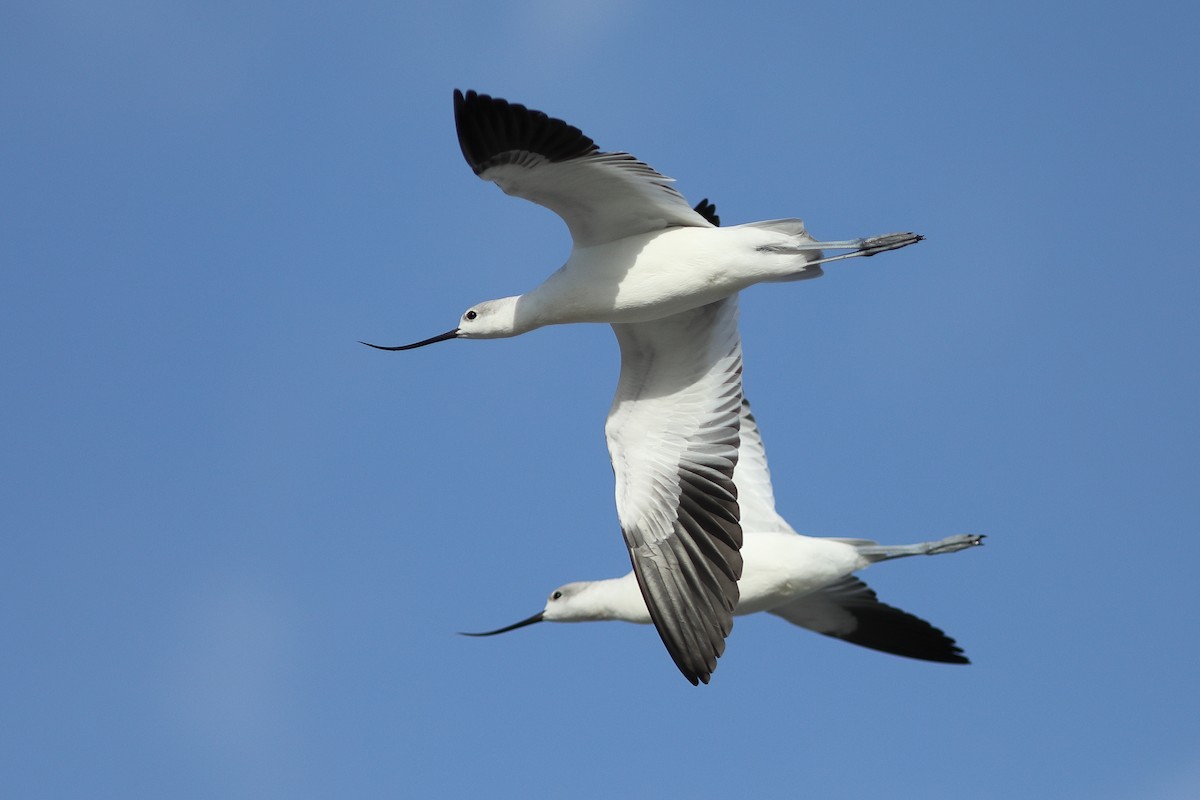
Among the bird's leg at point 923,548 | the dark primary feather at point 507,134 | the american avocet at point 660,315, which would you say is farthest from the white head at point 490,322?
the bird's leg at point 923,548

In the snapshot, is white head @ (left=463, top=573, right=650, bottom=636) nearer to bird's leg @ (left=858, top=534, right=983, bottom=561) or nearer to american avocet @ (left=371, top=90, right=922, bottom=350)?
bird's leg @ (left=858, top=534, right=983, bottom=561)

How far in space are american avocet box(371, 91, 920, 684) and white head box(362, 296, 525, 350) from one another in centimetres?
1

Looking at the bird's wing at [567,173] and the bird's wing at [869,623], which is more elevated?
the bird's wing at [567,173]

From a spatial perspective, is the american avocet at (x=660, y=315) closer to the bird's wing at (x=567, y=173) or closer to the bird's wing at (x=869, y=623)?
the bird's wing at (x=567, y=173)

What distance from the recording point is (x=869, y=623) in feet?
40.9

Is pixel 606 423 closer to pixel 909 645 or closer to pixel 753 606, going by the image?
pixel 753 606

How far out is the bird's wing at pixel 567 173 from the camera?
9000 millimetres

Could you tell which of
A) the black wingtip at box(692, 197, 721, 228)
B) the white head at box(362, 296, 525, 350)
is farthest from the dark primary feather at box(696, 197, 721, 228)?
the white head at box(362, 296, 525, 350)

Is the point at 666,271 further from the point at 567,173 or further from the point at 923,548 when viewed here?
the point at 923,548

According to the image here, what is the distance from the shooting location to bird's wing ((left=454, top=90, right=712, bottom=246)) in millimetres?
9000

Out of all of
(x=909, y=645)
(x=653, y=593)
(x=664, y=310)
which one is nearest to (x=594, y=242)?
(x=664, y=310)

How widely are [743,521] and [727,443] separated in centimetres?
144

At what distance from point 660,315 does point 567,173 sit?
115 cm

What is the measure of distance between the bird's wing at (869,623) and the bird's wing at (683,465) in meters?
2.07
